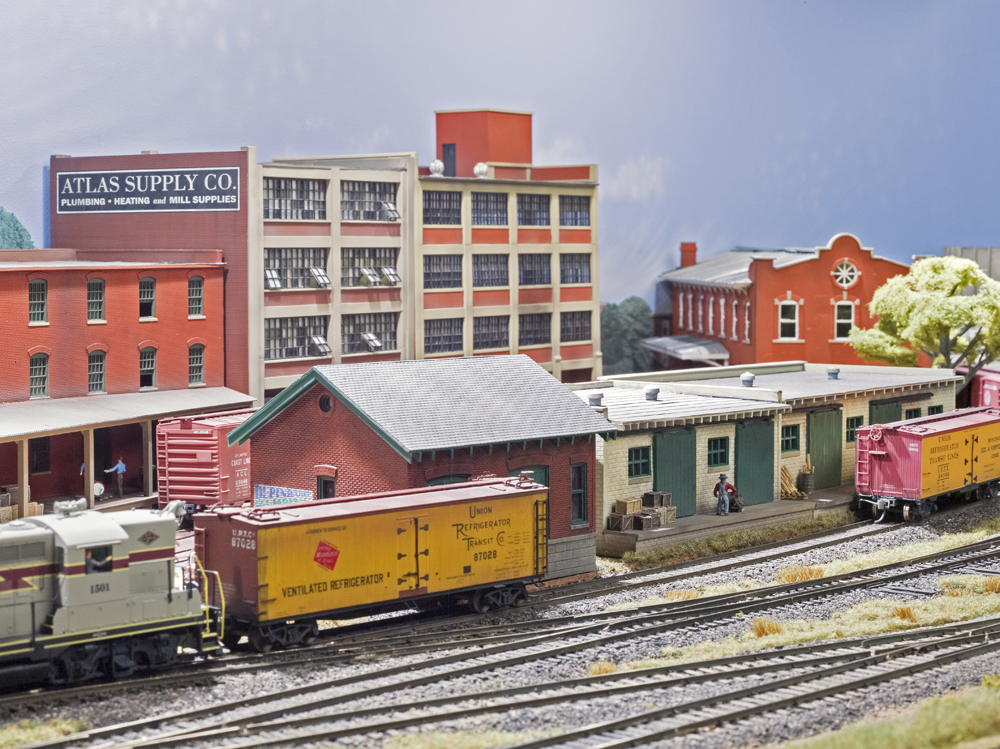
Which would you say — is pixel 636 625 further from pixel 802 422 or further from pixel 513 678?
pixel 802 422

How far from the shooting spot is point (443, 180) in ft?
193

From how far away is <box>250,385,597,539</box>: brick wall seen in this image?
2973cm

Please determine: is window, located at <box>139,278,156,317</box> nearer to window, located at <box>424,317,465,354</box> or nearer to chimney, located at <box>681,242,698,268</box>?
window, located at <box>424,317,465,354</box>

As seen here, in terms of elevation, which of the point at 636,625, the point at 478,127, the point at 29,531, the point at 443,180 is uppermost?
the point at 478,127

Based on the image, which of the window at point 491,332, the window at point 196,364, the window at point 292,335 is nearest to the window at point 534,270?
the window at point 491,332

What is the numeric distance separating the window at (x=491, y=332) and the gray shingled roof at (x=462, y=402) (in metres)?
27.4

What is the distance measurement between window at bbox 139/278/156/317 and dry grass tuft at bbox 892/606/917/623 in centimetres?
2948

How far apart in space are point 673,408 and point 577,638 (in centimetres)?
1441

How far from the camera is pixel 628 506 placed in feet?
115

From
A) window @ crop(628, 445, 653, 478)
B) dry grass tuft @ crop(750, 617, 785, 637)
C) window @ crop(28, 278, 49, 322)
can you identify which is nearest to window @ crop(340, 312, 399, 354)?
window @ crop(28, 278, 49, 322)

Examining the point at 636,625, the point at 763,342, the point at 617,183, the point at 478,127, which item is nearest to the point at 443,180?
the point at 478,127

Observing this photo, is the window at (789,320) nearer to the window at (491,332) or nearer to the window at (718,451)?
the window at (491,332)

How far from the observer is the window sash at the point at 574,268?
214ft

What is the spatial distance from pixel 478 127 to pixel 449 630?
47.8m
